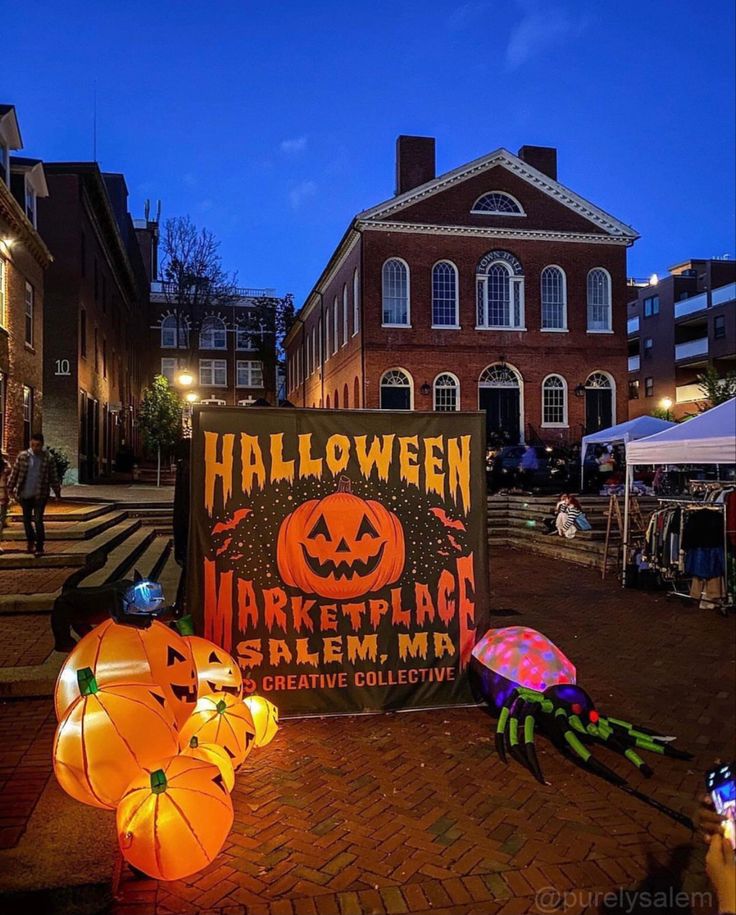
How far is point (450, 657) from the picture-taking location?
5.18m

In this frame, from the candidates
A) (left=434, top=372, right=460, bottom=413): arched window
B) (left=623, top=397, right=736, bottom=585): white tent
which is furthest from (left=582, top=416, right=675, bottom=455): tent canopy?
(left=434, top=372, right=460, bottom=413): arched window

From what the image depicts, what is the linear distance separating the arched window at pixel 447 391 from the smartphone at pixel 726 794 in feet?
91.8

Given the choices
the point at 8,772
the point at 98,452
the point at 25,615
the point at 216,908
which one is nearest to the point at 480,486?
the point at 216,908

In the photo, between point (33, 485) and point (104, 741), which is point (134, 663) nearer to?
point (104, 741)

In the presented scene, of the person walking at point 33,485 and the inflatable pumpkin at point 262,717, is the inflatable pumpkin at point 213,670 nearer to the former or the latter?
the inflatable pumpkin at point 262,717

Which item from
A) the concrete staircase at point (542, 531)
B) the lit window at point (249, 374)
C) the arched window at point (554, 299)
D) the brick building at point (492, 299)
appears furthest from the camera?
the lit window at point (249, 374)

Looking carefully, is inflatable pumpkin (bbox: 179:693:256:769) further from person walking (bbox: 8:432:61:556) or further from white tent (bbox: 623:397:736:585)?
person walking (bbox: 8:432:61:556)

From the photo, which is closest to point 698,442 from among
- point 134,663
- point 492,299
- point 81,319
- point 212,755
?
point 212,755

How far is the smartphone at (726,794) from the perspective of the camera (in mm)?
1690

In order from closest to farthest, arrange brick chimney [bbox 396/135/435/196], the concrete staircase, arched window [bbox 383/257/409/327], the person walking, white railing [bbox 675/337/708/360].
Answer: the person walking
the concrete staircase
arched window [bbox 383/257/409/327]
brick chimney [bbox 396/135/435/196]
white railing [bbox 675/337/708/360]

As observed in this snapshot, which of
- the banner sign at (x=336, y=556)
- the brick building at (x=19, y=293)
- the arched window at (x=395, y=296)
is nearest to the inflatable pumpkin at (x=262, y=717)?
the banner sign at (x=336, y=556)

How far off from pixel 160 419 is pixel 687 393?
36.8 metres

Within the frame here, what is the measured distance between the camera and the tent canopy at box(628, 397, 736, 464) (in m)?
6.54

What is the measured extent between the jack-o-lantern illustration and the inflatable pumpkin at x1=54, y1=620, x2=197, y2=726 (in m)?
1.23
